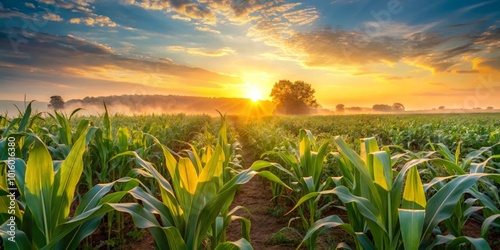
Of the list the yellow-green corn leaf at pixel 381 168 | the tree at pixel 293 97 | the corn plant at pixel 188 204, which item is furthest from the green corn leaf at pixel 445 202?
the tree at pixel 293 97

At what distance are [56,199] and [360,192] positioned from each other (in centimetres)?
224

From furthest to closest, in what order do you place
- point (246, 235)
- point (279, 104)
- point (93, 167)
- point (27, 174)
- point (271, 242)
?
point (279, 104) < point (93, 167) < point (271, 242) < point (246, 235) < point (27, 174)

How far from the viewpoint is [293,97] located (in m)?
73.4

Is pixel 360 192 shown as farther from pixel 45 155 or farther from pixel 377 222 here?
pixel 45 155

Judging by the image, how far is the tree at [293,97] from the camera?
240ft

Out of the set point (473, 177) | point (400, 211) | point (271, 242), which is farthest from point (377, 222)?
point (271, 242)

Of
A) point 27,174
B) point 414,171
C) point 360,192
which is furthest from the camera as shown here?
point 360,192

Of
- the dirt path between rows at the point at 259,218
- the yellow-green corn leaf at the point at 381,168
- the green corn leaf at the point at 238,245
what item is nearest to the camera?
the green corn leaf at the point at 238,245

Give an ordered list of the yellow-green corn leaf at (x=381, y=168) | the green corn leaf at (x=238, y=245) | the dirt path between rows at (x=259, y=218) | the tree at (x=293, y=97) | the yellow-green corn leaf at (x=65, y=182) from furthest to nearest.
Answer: the tree at (x=293, y=97), the dirt path between rows at (x=259, y=218), the yellow-green corn leaf at (x=381, y=168), the yellow-green corn leaf at (x=65, y=182), the green corn leaf at (x=238, y=245)

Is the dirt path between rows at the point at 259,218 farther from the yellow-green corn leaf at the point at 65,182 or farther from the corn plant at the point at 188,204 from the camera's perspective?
the yellow-green corn leaf at the point at 65,182

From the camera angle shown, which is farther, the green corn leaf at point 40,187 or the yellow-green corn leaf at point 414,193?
the yellow-green corn leaf at point 414,193

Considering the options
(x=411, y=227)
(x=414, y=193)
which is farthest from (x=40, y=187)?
(x=414, y=193)

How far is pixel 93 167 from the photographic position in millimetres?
4402

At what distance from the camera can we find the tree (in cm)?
7319
